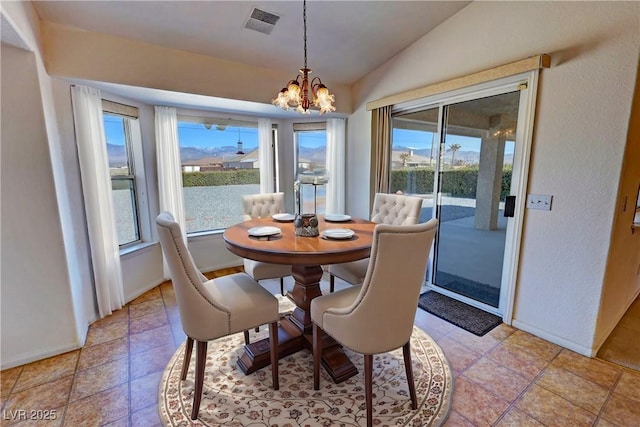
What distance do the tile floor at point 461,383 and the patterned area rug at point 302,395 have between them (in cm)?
9

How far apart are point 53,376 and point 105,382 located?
0.39 meters

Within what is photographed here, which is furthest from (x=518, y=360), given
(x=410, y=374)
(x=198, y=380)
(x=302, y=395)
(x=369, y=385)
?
(x=198, y=380)

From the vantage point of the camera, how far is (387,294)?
4.68 feet

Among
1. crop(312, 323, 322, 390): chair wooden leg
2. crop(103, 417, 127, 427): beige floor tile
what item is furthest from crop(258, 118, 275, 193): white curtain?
crop(103, 417, 127, 427): beige floor tile

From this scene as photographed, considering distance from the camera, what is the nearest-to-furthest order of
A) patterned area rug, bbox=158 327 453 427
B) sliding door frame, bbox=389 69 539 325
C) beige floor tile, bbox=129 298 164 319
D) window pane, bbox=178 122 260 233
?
patterned area rug, bbox=158 327 453 427
sliding door frame, bbox=389 69 539 325
beige floor tile, bbox=129 298 164 319
window pane, bbox=178 122 260 233

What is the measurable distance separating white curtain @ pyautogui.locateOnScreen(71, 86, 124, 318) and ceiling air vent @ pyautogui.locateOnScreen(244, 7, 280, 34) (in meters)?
1.50

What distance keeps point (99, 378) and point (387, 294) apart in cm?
198

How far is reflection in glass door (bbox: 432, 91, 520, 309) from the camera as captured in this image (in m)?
2.60

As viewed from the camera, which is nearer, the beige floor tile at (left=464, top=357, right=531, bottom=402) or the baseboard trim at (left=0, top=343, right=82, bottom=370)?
the beige floor tile at (left=464, top=357, right=531, bottom=402)

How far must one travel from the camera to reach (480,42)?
2.50 meters

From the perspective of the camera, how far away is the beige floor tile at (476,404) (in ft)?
5.23

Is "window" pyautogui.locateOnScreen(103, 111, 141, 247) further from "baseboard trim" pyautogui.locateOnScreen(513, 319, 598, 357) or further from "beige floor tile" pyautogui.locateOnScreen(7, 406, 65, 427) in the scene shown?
"baseboard trim" pyautogui.locateOnScreen(513, 319, 598, 357)

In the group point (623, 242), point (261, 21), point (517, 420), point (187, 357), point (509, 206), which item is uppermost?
point (261, 21)

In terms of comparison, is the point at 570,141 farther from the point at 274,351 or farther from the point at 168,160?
the point at 168,160
